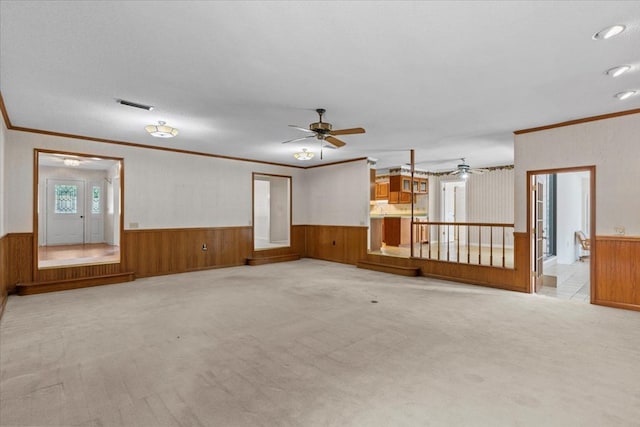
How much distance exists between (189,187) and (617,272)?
25.6ft

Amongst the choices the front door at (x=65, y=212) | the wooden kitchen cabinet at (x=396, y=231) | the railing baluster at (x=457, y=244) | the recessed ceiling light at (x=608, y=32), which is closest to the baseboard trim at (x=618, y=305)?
the railing baluster at (x=457, y=244)

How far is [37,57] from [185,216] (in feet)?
15.0

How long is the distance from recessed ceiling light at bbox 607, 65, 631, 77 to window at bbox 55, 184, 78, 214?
12849mm

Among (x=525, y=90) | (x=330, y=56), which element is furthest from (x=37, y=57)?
(x=525, y=90)

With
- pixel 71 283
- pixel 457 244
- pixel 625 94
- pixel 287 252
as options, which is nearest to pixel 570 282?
pixel 457 244

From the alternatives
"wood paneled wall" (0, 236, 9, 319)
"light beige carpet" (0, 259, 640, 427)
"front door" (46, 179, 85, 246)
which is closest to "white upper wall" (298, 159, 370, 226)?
"light beige carpet" (0, 259, 640, 427)

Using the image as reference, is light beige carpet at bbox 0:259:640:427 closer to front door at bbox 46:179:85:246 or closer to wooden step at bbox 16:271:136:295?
wooden step at bbox 16:271:136:295

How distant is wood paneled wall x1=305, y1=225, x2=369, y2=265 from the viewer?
805 cm

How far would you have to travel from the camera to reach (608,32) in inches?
96.3

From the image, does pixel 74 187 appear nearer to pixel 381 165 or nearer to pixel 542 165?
pixel 381 165

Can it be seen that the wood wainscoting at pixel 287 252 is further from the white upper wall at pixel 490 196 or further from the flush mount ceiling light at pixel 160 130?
the white upper wall at pixel 490 196

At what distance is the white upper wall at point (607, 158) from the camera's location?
4359 mm

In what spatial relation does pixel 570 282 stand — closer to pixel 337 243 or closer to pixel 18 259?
pixel 337 243

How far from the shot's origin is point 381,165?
946 cm
